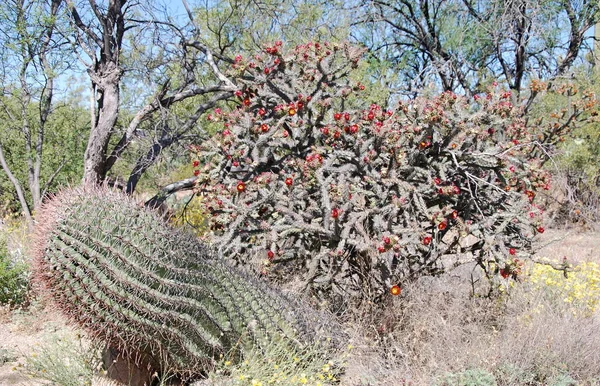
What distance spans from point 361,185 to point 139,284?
1900mm

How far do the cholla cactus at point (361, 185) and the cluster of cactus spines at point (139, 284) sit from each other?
2.97 feet

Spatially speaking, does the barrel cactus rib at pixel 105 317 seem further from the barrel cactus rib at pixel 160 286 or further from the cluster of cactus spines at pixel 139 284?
the barrel cactus rib at pixel 160 286

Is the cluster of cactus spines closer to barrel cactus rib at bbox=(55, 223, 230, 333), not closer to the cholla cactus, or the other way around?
barrel cactus rib at bbox=(55, 223, 230, 333)

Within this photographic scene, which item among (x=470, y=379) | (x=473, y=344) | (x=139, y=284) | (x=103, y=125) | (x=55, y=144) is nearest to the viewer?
(x=139, y=284)

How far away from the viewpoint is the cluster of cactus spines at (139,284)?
336cm

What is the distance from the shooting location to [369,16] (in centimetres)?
1269

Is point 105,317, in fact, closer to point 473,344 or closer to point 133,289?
point 133,289

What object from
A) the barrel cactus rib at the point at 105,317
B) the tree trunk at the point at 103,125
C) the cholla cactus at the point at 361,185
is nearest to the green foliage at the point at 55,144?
the tree trunk at the point at 103,125

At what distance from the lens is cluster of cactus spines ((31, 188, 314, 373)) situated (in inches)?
132

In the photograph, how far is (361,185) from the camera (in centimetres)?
460

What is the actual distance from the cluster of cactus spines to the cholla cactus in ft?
2.97

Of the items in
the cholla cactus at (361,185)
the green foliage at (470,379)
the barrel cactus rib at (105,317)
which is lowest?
the green foliage at (470,379)

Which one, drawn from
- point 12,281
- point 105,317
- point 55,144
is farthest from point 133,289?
point 55,144

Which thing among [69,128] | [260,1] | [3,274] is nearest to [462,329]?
[3,274]
